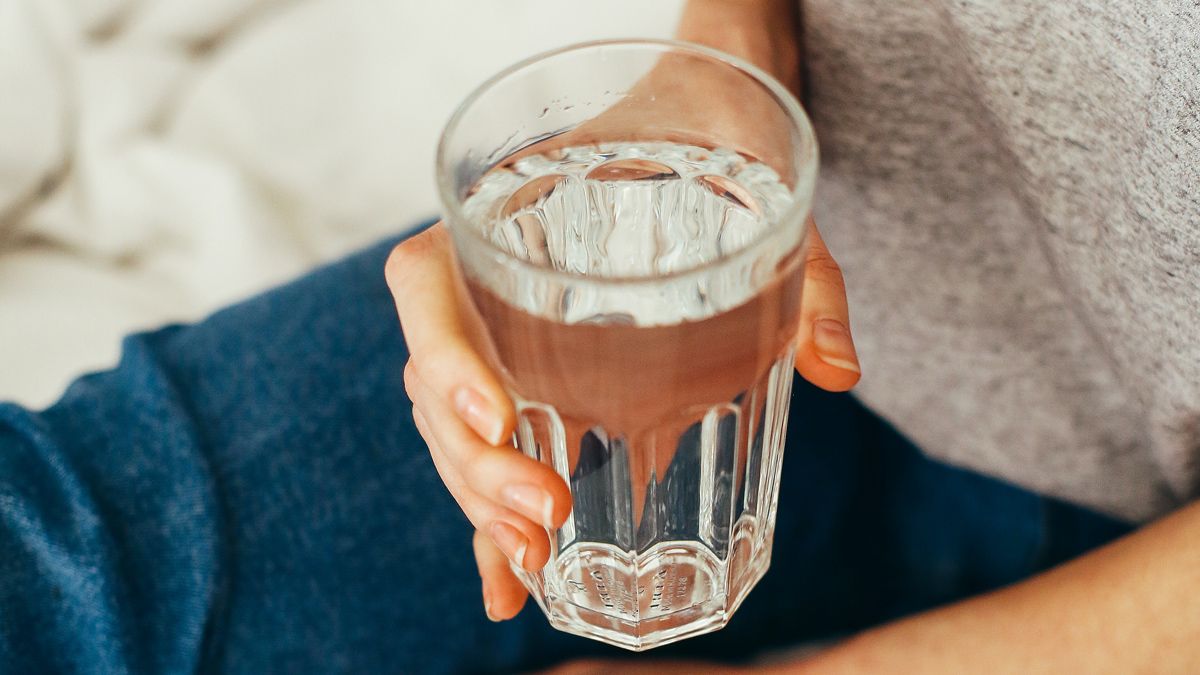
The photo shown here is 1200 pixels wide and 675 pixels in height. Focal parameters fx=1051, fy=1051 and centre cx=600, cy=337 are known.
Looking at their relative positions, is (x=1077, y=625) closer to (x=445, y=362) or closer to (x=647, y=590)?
(x=647, y=590)

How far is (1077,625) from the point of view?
24.6 inches

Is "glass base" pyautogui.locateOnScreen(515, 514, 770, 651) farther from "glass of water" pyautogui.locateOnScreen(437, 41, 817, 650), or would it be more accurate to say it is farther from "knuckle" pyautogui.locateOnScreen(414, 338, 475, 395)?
"knuckle" pyautogui.locateOnScreen(414, 338, 475, 395)

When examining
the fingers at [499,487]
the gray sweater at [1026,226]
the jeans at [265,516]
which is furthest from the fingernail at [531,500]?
the gray sweater at [1026,226]

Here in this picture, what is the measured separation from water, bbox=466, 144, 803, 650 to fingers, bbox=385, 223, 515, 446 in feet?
0.04

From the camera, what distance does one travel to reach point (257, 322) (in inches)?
27.4

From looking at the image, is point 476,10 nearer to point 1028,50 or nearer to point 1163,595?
point 1028,50

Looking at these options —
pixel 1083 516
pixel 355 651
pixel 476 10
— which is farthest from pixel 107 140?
pixel 1083 516

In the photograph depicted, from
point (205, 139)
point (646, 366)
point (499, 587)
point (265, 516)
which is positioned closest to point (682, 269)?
point (646, 366)

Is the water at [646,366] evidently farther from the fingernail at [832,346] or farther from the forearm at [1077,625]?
the forearm at [1077,625]

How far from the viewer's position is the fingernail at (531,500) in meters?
0.43

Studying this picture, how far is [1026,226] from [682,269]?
17.0 inches

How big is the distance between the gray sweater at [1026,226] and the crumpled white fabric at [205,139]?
1.12 feet

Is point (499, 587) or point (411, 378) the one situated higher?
point (411, 378)

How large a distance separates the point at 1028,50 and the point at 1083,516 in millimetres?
421
